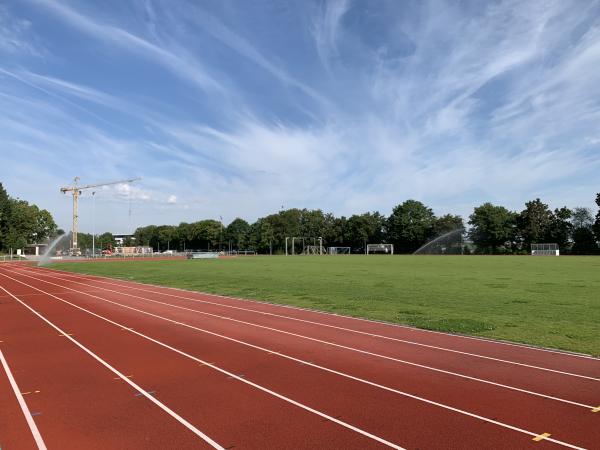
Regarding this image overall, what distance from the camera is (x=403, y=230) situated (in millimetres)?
106688

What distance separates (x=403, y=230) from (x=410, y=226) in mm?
1909

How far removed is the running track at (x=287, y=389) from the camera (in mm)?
4855

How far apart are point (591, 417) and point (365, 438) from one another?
271 cm

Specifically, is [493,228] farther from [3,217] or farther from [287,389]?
[3,217]

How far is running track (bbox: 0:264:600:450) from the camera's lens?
4855 millimetres

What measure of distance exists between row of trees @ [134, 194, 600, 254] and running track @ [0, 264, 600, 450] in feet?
278

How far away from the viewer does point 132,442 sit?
4789mm

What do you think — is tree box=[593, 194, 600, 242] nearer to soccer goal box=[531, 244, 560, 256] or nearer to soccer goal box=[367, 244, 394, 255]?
soccer goal box=[531, 244, 560, 256]

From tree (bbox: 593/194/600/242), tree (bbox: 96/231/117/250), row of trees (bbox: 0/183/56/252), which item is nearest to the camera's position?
tree (bbox: 593/194/600/242)

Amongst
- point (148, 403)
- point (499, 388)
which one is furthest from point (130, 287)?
point (499, 388)

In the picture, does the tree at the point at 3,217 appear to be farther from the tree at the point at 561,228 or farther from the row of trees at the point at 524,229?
the tree at the point at 561,228

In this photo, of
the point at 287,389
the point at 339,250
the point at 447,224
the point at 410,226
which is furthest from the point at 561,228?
the point at 287,389

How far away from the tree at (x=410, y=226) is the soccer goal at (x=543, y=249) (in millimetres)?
23322

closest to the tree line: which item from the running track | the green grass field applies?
the green grass field
